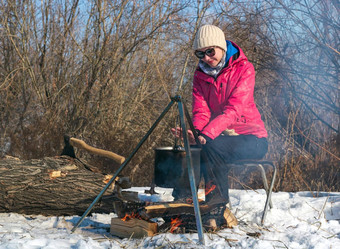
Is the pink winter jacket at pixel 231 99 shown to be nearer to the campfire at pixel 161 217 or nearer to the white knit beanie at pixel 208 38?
the white knit beanie at pixel 208 38

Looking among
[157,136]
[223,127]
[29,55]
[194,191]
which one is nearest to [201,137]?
[223,127]

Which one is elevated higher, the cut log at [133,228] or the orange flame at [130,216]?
the orange flame at [130,216]

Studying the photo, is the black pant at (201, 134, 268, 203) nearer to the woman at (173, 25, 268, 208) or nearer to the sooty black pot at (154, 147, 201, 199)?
the woman at (173, 25, 268, 208)

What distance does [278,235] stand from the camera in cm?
357

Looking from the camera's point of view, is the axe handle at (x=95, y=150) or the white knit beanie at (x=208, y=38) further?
the axe handle at (x=95, y=150)

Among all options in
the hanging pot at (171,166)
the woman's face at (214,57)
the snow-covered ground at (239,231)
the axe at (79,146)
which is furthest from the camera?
the axe at (79,146)

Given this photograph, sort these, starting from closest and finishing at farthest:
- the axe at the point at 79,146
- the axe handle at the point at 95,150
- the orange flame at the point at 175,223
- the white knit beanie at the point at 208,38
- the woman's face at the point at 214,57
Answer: the orange flame at the point at 175,223 < the white knit beanie at the point at 208,38 < the woman's face at the point at 214,57 < the axe handle at the point at 95,150 < the axe at the point at 79,146

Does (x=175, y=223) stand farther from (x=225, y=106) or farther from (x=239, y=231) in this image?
(x=225, y=106)

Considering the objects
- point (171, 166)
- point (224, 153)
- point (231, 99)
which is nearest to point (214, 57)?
point (231, 99)

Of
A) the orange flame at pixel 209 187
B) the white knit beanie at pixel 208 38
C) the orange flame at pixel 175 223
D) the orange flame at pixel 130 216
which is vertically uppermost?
the white knit beanie at pixel 208 38

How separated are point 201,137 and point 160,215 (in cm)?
74

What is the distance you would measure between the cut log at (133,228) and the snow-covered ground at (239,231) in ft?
0.27

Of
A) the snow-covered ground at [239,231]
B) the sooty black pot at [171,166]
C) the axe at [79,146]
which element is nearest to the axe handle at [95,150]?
the axe at [79,146]

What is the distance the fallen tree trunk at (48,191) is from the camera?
453 centimetres
